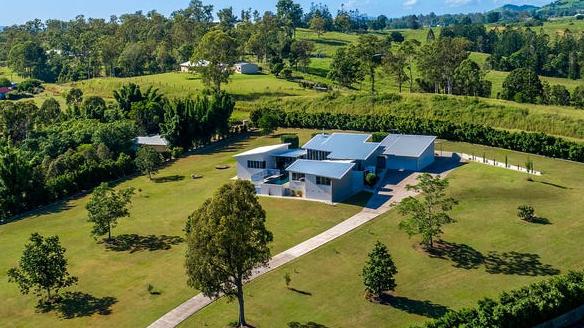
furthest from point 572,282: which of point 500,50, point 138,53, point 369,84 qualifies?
point 500,50

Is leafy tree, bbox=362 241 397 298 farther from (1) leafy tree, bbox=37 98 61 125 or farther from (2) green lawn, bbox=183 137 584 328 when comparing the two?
(1) leafy tree, bbox=37 98 61 125

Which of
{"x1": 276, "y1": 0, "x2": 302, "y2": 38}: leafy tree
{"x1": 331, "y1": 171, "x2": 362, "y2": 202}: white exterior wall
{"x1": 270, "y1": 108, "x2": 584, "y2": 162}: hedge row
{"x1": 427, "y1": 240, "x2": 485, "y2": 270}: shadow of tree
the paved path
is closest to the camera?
the paved path

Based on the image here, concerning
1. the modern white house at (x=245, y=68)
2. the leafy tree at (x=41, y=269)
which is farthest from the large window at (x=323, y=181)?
the modern white house at (x=245, y=68)

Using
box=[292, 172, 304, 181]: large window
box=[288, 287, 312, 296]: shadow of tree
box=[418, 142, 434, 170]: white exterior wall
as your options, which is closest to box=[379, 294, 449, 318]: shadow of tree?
box=[288, 287, 312, 296]: shadow of tree

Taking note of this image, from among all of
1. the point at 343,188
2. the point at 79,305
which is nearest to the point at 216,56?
the point at 343,188

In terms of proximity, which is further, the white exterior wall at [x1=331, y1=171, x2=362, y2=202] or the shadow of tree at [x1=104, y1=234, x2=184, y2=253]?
Answer: the white exterior wall at [x1=331, y1=171, x2=362, y2=202]

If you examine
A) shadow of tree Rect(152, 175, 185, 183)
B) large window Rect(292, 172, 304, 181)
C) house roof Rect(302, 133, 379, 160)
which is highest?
house roof Rect(302, 133, 379, 160)

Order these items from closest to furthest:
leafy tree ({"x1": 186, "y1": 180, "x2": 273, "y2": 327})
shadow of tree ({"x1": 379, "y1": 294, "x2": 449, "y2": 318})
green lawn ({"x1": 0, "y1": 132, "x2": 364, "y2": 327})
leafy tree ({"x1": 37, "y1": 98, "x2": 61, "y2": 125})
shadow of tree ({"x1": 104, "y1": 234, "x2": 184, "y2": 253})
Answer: leafy tree ({"x1": 186, "y1": 180, "x2": 273, "y2": 327}), shadow of tree ({"x1": 379, "y1": 294, "x2": 449, "y2": 318}), green lawn ({"x1": 0, "y1": 132, "x2": 364, "y2": 327}), shadow of tree ({"x1": 104, "y1": 234, "x2": 184, "y2": 253}), leafy tree ({"x1": 37, "y1": 98, "x2": 61, "y2": 125})
